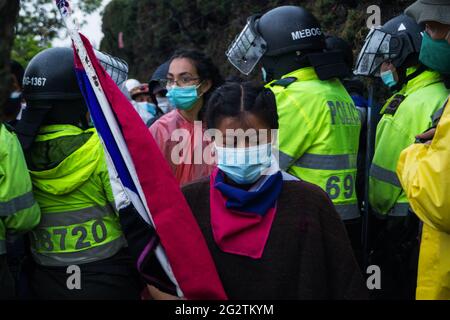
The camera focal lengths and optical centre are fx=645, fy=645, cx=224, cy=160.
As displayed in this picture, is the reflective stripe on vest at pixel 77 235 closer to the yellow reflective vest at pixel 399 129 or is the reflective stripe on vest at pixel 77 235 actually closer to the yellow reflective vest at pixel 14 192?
the yellow reflective vest at pixel 14 192

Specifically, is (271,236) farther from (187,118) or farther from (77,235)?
(187,118)

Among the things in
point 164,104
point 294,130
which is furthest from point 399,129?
point 164,104

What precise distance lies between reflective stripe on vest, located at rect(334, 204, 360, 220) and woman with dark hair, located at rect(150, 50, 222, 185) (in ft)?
2.74

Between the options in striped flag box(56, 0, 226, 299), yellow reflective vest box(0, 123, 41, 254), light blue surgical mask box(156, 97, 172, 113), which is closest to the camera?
striped flag box(56, 0, 226, 299)

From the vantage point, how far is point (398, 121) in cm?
392

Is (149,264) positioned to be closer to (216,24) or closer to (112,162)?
(112,162)

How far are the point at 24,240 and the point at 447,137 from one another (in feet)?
7.46

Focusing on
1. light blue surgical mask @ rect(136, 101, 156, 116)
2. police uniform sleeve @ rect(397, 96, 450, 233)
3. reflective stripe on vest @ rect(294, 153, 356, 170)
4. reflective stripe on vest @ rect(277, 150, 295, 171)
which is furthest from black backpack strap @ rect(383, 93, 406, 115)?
light blue surgical mask @ rect(136, 101, 156, 116)

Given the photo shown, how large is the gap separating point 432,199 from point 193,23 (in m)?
9.18

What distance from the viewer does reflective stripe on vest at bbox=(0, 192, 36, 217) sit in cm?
311

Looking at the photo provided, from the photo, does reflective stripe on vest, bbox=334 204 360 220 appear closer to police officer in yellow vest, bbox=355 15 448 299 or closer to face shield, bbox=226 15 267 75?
police officer in yellow vest, bbox=355 15 448 299

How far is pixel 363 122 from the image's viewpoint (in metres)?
4.88

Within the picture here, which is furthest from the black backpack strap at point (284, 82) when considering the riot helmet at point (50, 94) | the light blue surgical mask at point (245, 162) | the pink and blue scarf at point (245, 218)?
the pink and blue scarf at point (245, 218)

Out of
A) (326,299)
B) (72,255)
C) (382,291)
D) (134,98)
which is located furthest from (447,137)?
(134,98)
